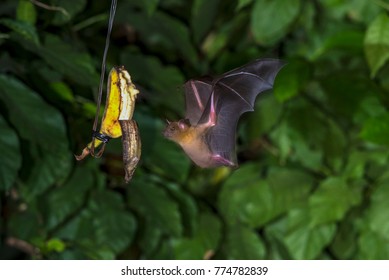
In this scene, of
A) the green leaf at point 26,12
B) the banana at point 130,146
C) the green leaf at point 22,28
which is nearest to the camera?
the banana at point 130,146

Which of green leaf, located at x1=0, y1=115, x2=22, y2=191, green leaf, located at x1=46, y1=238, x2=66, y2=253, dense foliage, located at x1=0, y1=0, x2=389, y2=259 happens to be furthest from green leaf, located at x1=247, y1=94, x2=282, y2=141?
green leaf, located at x1=0, y1=115, x2=22, y2=191

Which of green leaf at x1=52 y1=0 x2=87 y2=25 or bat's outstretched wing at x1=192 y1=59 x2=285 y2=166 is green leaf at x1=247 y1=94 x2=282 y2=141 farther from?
bat's outstretched wing at x1=192 y1=59 x2=285 y2=166

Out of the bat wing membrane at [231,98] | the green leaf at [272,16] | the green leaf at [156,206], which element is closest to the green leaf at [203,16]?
the green leaf at [272,16]

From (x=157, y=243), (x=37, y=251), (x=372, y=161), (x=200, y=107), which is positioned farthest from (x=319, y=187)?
(x=200, y=107)

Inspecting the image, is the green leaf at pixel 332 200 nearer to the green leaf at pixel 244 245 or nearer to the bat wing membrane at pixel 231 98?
the green leaf at pixel 244 245

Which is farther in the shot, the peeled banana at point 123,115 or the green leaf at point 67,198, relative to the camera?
the green leaf at point 67,198

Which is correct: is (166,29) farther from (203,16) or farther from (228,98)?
(228,98)

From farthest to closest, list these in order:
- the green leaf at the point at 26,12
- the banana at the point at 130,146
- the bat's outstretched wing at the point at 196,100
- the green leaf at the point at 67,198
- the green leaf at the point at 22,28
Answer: the green leaf at the point at 67,198 → the green leaf at the point at 26,12 → the green leaf at the point at 22,28 → the bat's outstretched wing at the point at 196,100 → the banana at the point at 130,146
